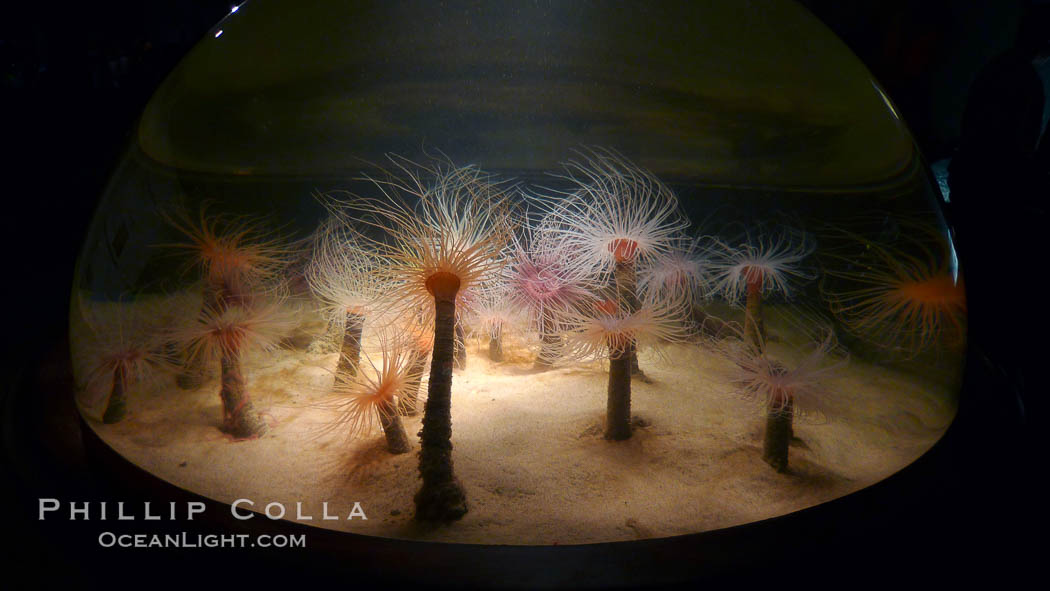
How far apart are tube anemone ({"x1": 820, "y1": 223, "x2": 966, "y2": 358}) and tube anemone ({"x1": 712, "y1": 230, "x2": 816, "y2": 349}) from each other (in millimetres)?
64

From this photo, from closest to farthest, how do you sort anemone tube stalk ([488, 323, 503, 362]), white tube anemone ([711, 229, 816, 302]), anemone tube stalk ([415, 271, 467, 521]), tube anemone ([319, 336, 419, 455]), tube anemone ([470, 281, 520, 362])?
anemone tube stalk ([415, 271, 467, 521]), tube anemone ([319, 336, 419, 455]), white tube anemone ([711, 229, 816, 302]), tube anemone ([470, 281, 520, 362]), anemone tube stalk ([488, 323, 503, 362])

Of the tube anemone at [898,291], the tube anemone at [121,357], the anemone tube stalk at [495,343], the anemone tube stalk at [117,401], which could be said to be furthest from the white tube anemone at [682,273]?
the anemone tube stalk at [117,401]

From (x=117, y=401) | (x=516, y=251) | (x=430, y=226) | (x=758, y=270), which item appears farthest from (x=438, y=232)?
(x=117, y=401)

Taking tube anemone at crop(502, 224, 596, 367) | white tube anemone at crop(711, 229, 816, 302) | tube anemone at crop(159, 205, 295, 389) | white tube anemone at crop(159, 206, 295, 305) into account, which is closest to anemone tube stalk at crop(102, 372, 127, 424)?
tube anemone at crop(159, 205, 295, 389)

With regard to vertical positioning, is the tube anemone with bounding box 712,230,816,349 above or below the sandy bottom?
above

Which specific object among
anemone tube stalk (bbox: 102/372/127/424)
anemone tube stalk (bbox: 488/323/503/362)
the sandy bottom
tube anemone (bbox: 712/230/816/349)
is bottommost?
the sandy bottom

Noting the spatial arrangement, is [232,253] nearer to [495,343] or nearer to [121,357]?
[121,357]

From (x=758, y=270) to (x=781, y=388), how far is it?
265 mm

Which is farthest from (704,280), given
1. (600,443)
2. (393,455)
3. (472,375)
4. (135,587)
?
(135,587)

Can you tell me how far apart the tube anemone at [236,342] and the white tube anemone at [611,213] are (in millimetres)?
678

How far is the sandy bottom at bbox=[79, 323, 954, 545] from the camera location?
105cm

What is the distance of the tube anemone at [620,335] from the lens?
125cm

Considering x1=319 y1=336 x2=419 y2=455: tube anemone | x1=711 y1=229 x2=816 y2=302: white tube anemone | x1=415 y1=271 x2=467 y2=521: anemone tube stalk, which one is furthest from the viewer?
x1=711 y1=229 x2=816 y2=302: white tube anemone

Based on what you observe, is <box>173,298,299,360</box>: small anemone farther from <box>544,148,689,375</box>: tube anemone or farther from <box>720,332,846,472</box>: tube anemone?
<box>720,332,846,472</box>: tube anemone
